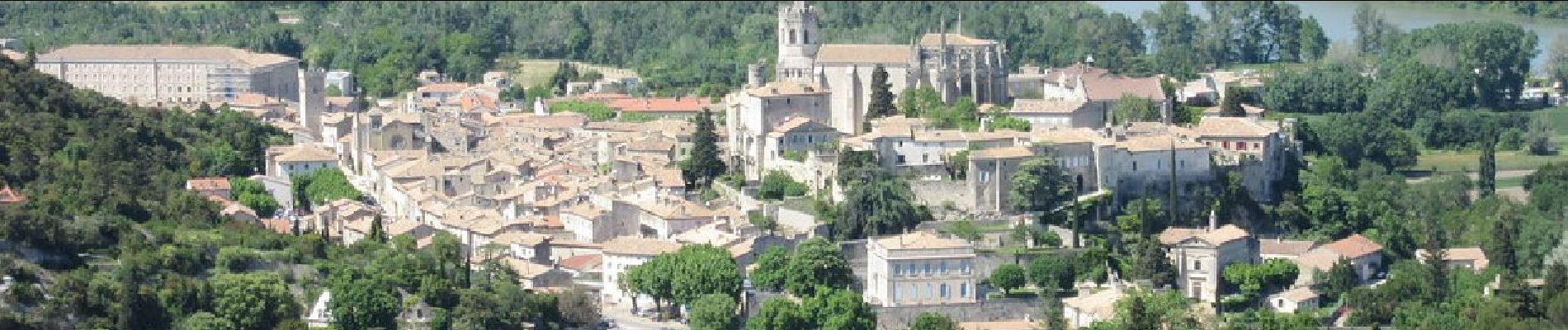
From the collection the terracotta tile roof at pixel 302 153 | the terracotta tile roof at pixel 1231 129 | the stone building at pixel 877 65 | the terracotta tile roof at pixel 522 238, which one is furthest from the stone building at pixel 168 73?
the terracotta tile roof at pixel 1231 129

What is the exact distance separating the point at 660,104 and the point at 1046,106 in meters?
12.6

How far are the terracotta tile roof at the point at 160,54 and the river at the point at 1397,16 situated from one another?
2788cm

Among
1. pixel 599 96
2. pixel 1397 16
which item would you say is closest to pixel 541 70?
pixel 599 96

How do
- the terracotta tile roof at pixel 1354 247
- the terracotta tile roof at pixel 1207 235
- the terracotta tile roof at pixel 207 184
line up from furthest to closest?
1. the terracotta tile roof at pixel 207 184
2. the terracotta tile roof at pixel 1354 247
3. the terracotta tile roof at pixel 1207 235

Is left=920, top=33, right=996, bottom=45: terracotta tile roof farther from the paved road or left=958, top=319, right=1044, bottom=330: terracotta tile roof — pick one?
left=958, top=319, right=1044, bottom=330: terracotta tile roof

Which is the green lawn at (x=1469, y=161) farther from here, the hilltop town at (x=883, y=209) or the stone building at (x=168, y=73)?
the stone building at (x=168, y=73)

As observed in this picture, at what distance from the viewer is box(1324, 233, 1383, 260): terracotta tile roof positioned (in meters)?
56.9

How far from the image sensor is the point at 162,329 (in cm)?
5097

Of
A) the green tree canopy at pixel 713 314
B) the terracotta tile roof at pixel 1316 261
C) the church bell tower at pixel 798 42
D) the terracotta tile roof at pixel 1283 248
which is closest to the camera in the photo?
the green tree canopy at pixel 713 314

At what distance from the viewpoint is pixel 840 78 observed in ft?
207

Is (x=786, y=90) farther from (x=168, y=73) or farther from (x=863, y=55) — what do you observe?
(x=168, y=73)

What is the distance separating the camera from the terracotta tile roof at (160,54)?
77.3 meters

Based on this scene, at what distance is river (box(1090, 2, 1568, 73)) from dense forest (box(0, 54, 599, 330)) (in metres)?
39.6

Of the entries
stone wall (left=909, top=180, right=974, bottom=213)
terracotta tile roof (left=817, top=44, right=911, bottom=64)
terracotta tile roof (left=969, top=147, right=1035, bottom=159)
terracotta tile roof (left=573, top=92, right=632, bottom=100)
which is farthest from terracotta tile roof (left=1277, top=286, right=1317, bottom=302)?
terracotta tile roof (left=573, top=92, right=632, bottom=100)
